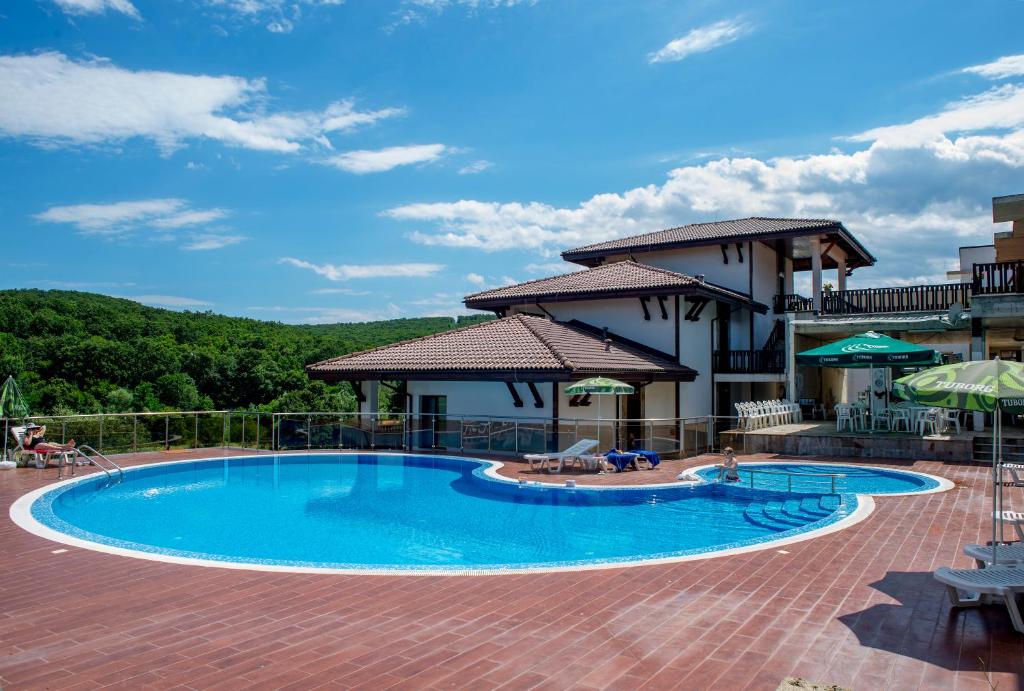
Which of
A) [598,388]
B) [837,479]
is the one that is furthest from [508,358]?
[837,479]

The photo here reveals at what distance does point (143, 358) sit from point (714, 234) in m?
41.0

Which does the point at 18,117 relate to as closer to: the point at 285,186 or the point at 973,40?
the point at 285,186

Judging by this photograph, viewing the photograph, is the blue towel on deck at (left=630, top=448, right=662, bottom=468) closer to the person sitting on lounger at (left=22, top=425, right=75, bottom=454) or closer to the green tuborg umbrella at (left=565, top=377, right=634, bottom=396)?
the green tuborg umbrella at (left=565, top=377, right=634, bottom=396)

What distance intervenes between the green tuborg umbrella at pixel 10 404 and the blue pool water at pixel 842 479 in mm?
15650

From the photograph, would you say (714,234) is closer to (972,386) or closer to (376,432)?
(376,432)

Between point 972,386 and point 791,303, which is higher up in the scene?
point 791,303

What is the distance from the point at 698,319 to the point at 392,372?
1017 centimetres

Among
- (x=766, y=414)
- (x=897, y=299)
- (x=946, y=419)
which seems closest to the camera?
(x=946, y=419)

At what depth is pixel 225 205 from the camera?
120ft

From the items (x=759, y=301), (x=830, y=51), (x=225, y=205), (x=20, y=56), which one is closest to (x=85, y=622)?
(x=20, y=56)

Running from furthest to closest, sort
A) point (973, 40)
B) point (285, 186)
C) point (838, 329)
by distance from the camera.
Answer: point (285, 186)
point (838, 329)
point (973, 40)

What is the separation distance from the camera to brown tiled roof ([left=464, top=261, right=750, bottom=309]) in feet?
69.5

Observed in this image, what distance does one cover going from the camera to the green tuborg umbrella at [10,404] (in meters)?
15.9

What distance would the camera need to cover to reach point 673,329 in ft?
72.0
